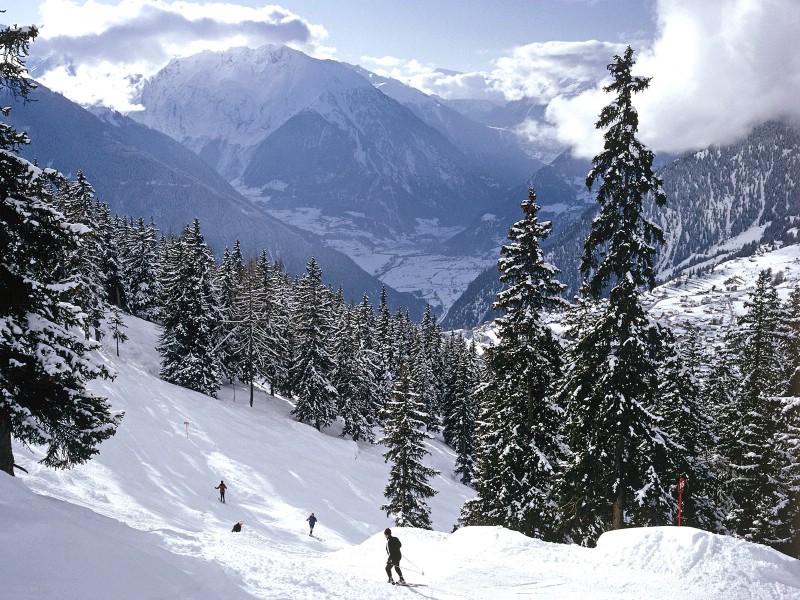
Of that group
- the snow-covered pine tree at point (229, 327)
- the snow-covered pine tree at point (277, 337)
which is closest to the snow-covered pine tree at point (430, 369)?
the snow-covered pine tree at point (277, 337)

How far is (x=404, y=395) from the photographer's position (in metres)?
32.9

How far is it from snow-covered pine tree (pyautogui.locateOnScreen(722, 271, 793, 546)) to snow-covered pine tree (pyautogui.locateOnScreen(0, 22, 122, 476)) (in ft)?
90.5

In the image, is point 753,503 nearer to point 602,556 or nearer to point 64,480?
point 602,556

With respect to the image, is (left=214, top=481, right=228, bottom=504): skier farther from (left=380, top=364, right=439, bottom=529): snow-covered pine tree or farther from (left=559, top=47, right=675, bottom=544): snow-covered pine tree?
(left=559, top=47, right=675, bottom=544): snow-covered pine tree

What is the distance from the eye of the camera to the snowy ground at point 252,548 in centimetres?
923

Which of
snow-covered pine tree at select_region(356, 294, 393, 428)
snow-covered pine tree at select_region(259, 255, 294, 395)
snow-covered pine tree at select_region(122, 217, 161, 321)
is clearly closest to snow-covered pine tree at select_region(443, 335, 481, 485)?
snow-covered pine tree at select_region(356, 294, 393, 428)

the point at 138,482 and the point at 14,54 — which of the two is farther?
the point at 138,482

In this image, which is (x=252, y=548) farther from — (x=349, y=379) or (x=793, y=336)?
(x=349, y=379)

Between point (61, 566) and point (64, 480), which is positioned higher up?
point (61, 566)

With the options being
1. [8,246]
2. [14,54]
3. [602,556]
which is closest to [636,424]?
[602,556]

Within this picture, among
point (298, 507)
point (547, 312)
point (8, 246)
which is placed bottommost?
point (298, 507)

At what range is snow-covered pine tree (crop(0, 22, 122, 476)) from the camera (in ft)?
39.3

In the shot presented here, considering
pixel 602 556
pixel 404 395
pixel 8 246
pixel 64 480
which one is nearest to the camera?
pixel 8 246

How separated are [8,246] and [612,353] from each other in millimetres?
17753
